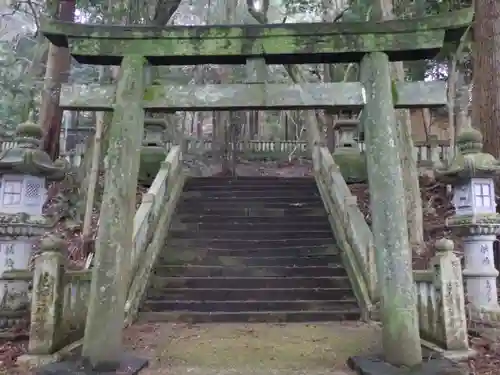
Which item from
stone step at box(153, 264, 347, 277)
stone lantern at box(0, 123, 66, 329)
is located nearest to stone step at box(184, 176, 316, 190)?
stone step at box(153, 264, 347, 277)

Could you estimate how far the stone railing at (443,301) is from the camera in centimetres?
485

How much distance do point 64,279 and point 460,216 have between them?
5.05 meters

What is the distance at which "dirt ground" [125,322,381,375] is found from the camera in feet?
15.2

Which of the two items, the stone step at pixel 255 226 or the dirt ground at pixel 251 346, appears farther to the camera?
the stone step at pixel 255 226

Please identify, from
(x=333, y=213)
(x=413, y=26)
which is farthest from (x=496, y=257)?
(x=413, y=26)

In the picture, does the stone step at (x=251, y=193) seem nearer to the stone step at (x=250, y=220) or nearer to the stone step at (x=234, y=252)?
the stone step at (x=250, y=220)

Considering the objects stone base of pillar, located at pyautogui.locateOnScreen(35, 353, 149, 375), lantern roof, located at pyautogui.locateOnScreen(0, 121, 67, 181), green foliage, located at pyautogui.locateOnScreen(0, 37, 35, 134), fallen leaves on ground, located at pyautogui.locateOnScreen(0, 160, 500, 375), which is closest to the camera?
stone base of pillar, located at pyautogui.locateOnScreen(35, 353, 149, 375)

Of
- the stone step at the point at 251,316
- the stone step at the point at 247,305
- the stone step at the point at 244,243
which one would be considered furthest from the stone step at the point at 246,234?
the stone step at the point at 251,316

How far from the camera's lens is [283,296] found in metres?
7.29

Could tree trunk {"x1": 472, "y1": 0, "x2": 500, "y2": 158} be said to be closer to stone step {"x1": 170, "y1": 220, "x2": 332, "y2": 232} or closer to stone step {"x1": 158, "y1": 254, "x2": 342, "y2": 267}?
stone step {"x1": 170, "y1": 220, "x2": 332, "y2": 232}

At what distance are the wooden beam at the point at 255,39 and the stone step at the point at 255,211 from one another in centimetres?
526

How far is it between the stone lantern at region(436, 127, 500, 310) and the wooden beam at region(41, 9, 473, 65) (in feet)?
6.73

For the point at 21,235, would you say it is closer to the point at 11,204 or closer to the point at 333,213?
the point at 11,204

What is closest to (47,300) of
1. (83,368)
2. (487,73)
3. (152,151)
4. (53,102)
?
(83,368)
